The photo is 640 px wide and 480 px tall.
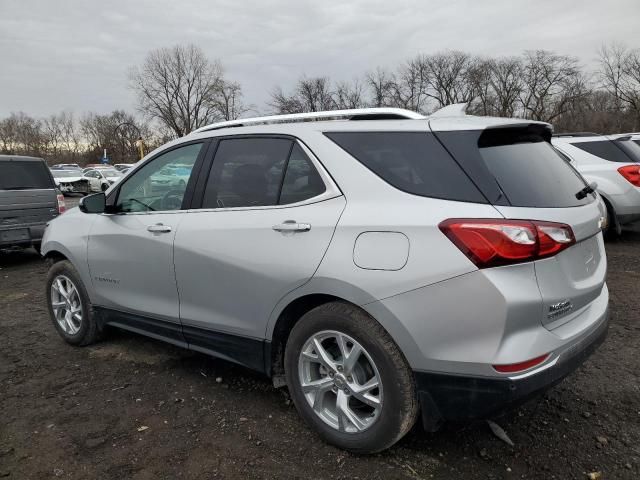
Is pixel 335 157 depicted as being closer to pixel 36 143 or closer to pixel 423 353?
pixel 423 353

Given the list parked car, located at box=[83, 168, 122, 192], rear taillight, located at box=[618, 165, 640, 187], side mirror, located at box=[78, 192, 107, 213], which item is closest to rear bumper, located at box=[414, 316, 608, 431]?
side mirror, located at box=[78, 192, 107, 213]

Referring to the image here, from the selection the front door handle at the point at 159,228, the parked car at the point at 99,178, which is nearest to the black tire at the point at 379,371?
the front door handle at the point at 159,228

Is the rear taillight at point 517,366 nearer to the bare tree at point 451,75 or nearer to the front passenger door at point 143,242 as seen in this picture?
the front passenger door at point 143,242

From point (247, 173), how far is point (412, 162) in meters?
1.09

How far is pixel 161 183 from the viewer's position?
366 cm

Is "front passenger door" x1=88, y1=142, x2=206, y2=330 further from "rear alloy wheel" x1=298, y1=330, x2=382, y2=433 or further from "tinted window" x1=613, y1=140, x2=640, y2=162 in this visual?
"tinted window" x1=613, y1=140, x2=640, y2=162

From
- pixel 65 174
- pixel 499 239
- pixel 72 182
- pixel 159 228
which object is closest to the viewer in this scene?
pixel 499 239

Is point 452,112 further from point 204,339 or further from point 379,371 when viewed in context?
point 204,339

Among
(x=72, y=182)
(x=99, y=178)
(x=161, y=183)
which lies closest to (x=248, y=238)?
(x=161, y=183)

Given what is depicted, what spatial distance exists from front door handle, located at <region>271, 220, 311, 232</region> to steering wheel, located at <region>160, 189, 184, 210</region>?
0.96 meters

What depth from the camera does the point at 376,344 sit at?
2.34 meters

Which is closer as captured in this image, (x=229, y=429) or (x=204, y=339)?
(x=229, y=429)

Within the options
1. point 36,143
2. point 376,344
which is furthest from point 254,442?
point 36,143

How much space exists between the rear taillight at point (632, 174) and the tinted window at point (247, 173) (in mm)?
6811
